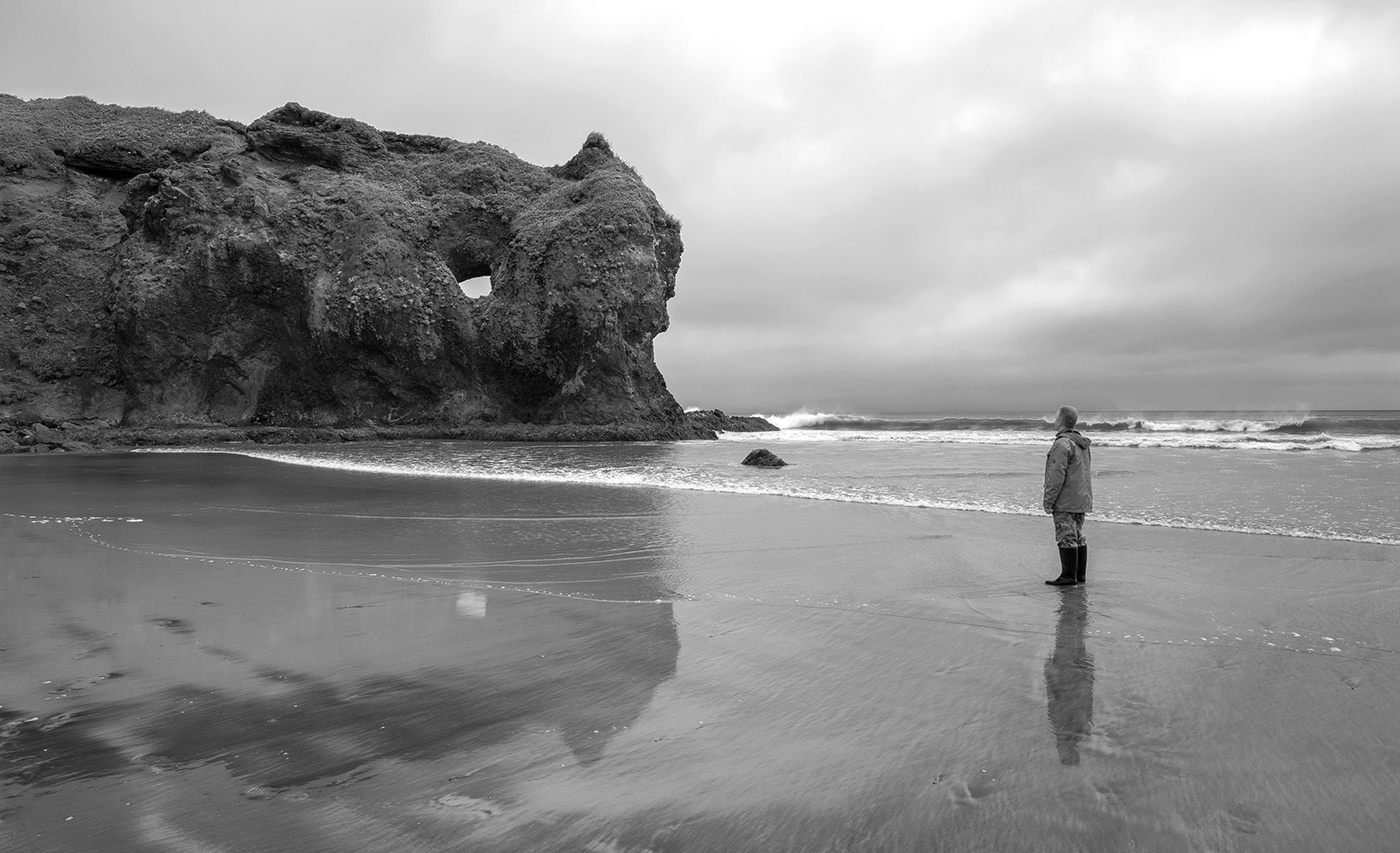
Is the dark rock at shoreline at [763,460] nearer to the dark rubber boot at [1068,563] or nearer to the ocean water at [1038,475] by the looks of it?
the ocean water at [1038,475]

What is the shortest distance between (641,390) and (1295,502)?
30500 millimetres

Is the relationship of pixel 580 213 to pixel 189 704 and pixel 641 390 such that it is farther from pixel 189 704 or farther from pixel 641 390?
pixel 189 704

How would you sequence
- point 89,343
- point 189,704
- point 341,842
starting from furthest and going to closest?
point 89,343 → point 189,704 → point 341,842

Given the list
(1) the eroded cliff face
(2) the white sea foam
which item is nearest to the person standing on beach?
(2) the white sea foam

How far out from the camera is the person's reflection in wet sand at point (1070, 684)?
3158 millimetres

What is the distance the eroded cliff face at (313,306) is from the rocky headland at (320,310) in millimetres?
100

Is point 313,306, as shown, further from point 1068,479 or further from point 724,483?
point 1068,479

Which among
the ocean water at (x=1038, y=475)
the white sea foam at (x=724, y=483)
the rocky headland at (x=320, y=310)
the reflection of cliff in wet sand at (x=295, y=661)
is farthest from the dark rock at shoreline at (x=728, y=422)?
the reflection of cliff in wet sand at (x=295, y=661)

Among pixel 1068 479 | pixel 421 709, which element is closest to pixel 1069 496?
pixel 1068 479

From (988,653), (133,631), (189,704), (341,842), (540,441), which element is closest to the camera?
(341,842)

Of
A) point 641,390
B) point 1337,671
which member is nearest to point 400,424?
point 641,390

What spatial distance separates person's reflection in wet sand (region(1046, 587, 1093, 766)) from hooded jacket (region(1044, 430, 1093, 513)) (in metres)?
1.41

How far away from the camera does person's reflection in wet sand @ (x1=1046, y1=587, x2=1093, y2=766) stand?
3.16 m

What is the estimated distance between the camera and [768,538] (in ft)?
27.9
